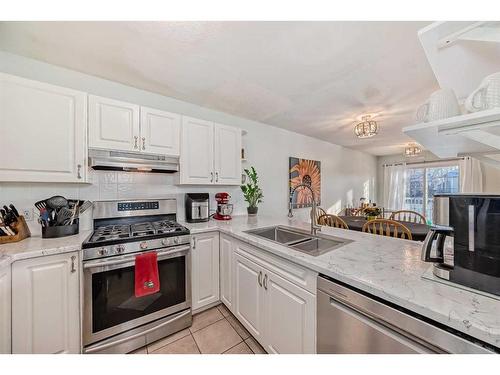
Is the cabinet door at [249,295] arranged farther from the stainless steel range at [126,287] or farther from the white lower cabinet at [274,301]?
the stainless steel range at [126,287]

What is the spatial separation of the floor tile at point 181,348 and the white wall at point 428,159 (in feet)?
13.4

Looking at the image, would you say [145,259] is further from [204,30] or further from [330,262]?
[204,30]

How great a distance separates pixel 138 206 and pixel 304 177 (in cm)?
288

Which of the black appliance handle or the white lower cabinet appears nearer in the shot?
the black appliance handle

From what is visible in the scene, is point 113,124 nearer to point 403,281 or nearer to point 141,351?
point 141,351

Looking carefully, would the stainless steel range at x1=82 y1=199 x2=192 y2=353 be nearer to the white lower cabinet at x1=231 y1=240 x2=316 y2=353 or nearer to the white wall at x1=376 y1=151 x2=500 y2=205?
the white lower cabinet at x1=231 y1=240 x2=316 y2=353

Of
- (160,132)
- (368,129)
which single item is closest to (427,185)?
(368,129)

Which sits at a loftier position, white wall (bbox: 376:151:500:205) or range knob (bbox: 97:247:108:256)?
white wall (bbox: 376:151:500:205)

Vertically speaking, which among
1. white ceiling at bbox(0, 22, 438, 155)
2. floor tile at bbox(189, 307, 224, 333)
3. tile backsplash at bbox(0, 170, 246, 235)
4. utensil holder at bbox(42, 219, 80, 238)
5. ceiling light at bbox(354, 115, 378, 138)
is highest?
white ceiling at bbox(0, 22, 438, 155)

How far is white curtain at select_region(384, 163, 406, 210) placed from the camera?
5.41m

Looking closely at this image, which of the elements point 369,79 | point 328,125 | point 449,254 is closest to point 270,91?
point 369,79

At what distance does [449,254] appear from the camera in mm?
758

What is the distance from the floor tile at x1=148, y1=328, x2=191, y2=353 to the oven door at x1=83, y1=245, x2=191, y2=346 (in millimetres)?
193

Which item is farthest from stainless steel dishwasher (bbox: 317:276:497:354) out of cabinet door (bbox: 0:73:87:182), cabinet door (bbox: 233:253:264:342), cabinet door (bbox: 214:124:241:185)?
cabinet door (bbox: 0:73:87:182)
